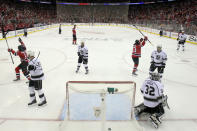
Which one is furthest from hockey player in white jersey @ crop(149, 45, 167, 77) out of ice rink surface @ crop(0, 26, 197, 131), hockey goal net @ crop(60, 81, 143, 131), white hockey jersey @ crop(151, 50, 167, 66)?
hockey goal net @ crop(60, 81, 143, 131)

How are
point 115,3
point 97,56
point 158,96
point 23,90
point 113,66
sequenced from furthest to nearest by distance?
1. point 115,3
2. point 97,56
3. point 113,66
4. point 23,90
5. point 158,96

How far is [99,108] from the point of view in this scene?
3.08 meters

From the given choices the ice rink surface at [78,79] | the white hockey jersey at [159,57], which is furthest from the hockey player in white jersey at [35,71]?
the white hockey jersey at [159,57]

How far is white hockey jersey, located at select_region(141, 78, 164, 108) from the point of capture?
332cm

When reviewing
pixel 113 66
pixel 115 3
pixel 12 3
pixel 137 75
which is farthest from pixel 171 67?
pixel 115 3

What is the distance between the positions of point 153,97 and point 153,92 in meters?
0.12

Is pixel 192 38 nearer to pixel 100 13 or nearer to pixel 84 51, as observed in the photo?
pixel 84 51

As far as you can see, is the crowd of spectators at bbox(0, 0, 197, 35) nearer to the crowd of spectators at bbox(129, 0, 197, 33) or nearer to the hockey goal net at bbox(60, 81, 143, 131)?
the crowd of spectators at bbox(129, 0, 197, 33)

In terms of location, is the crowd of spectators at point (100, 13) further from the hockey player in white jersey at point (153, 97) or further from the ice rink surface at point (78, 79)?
the hockey player in white jersey at point (153, 97)

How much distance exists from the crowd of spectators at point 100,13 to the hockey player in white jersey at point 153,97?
14.2 metres

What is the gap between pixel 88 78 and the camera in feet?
20.4

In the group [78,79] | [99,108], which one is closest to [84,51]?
[78,79]

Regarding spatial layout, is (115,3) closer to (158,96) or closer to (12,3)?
(12,3)

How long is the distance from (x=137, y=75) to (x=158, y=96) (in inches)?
129
